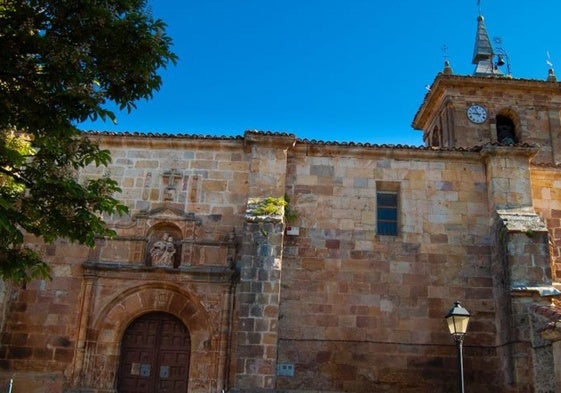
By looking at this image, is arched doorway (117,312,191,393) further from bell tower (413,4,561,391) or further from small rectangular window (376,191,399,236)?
bell tower (413,4,561,391)

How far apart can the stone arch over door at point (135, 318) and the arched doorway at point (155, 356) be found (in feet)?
0.52

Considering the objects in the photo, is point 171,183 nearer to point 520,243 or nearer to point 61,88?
point 61,88

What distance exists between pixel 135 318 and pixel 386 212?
5684mm

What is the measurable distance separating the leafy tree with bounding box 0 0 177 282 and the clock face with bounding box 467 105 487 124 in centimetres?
1638

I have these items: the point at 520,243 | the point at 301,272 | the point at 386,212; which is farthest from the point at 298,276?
the point at 520,243

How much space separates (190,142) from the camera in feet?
44.2

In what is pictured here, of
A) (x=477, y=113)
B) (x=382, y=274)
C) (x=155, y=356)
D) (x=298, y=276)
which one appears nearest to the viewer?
(x=155, y=356)

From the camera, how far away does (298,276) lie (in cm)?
1273

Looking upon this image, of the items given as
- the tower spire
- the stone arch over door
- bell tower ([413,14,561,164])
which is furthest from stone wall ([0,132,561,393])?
the tower spire

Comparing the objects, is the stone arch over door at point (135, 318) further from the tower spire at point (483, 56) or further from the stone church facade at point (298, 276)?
the tower spire at point (483, 56)

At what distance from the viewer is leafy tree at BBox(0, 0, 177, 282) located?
263 inches

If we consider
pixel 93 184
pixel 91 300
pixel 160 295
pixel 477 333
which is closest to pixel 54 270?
pixel 91 300

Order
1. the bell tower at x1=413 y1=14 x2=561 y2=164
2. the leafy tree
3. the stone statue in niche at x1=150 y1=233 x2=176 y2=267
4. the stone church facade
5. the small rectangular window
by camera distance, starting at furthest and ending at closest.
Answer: the bell tower at x1=413 y1=14 x2=561 y2=164 → the small rectangular window → the stone statue in niche at x1=150 y1=233 x2=176 y2=267 → the stone church facade → the leafy tree

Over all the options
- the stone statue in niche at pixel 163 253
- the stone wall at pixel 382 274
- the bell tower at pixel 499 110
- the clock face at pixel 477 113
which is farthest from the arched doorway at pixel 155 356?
the clock face at pixel 477 113
